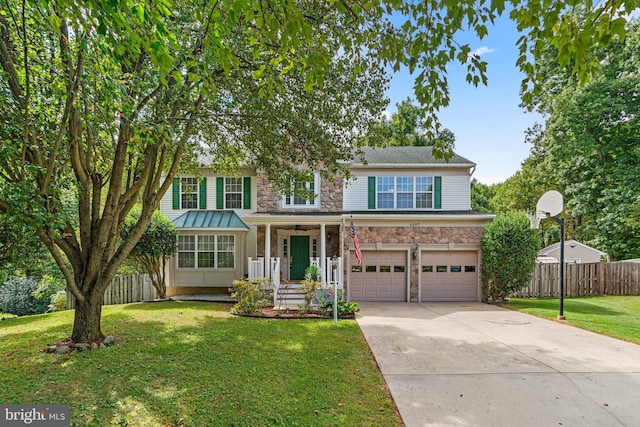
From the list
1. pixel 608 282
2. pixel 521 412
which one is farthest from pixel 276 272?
Result: pixel 608 282

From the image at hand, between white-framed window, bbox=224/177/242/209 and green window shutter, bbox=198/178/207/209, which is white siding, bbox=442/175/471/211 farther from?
green window shutter, bbox=198/178/207/209

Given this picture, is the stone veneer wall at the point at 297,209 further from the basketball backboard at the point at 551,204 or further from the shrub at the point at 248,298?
the basketball backboard at the point at 551,204

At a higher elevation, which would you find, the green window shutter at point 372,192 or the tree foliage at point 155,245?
the green window shutter at point 372,192

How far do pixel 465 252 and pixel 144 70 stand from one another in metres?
11.8

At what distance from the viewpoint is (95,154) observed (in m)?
6.58

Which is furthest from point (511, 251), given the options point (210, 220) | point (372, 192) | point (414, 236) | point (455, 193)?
point (210, 220)

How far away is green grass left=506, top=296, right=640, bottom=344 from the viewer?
25.4 feet

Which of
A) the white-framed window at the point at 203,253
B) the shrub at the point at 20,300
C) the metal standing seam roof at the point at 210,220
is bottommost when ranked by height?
the shrub at the point at 20,300

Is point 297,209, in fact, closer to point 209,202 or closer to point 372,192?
point 372,192

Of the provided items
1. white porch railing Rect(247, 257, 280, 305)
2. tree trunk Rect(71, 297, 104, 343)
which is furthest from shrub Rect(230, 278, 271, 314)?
tree trunk Rect(71, 297, 104, 343)

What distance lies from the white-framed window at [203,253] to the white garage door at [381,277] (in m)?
5.33

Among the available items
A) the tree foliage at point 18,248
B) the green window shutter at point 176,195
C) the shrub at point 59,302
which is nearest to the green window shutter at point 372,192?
the green window shutter at point 176,195

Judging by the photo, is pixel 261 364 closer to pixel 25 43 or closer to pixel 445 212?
pixel 25 43

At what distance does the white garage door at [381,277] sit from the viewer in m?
12.3
